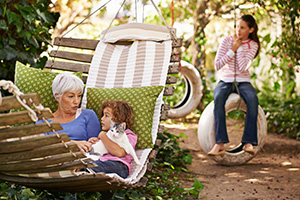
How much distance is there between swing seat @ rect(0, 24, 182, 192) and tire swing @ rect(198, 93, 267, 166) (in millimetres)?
676

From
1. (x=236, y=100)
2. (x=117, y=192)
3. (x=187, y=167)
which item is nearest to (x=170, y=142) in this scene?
(x=187, y=167)

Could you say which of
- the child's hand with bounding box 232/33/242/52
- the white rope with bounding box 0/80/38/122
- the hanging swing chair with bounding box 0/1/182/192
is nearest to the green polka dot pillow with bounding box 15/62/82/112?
the hanging swing chair with bounding box 0/1/182/192

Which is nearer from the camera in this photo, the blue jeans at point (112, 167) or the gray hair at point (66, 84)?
the blue jeans at point (112, 167)

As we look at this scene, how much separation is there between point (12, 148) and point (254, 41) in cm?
272

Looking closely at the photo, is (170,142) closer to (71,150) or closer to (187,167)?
(187,167)

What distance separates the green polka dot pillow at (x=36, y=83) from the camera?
2.84 metres

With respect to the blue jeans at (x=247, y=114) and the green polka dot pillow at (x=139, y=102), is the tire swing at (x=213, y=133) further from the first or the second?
the green polka dot pillow at (x=139, y=102)

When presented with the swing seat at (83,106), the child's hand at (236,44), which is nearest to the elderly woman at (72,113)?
the swing seat at (83,106)

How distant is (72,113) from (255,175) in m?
1.89

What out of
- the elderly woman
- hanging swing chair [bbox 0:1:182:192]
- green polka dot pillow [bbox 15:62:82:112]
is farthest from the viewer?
green polka dot pillow [bbox 15:62:82:112]

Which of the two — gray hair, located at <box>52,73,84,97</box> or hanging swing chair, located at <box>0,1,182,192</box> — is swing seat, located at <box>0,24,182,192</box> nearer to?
hanging swing chair, located at <box>0,1,182,192</box>

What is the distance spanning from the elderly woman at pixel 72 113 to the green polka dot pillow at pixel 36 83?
294mm

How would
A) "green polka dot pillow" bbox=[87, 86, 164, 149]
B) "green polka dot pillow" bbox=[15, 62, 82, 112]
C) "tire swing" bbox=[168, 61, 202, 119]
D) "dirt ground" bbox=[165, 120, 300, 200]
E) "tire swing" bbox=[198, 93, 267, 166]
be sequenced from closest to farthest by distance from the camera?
"green polka dot pillow" bbox=[87, 86, 164, 149]
"green polka dot pillow" bbox=[15, 62, 82, 112]
"dirt ground" bbox=[165, 120, 300, 200]
"tire swing" bbox=[198, 93, 267, 166]
"tire swing" bbox=[168, 61, 202, 119]

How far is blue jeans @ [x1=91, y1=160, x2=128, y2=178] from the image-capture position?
2256 millimetres
